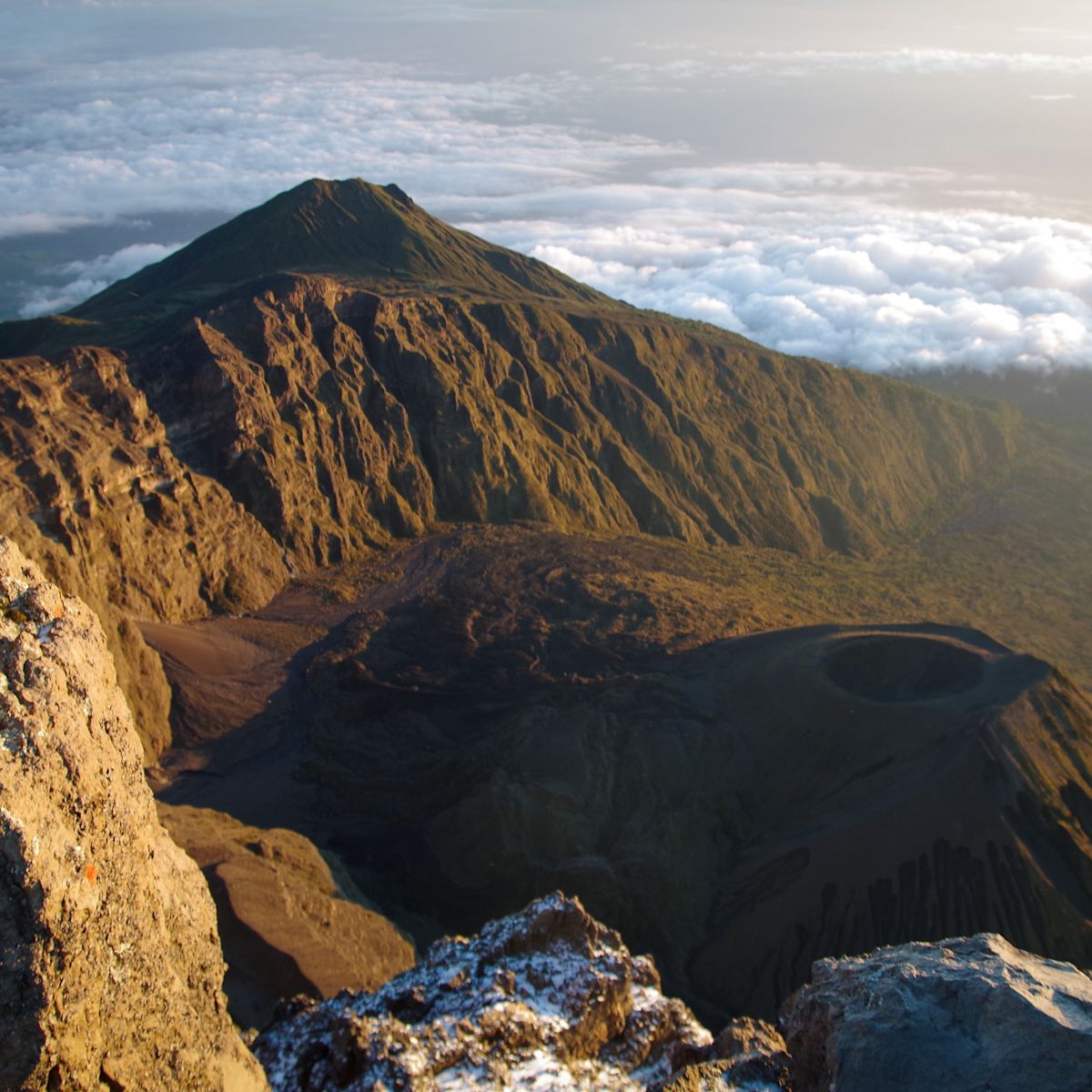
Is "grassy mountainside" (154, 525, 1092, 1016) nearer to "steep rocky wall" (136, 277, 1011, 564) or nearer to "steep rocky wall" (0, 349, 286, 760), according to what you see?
"steep rocky wall" (0, 349, 286, 760)

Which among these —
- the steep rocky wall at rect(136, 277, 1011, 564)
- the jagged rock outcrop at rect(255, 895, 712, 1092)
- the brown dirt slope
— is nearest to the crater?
the brown dirt slope

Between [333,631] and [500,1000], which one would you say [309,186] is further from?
[500,1000]

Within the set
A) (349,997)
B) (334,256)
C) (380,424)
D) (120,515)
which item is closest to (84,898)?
(349,997)

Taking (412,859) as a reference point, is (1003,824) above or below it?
above

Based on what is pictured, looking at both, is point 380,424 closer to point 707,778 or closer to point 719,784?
point 707,778

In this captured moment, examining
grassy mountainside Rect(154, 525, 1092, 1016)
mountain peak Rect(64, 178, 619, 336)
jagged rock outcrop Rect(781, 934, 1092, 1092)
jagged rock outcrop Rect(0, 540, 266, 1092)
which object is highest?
mountain peak Rect(64, 178, 619, 336)

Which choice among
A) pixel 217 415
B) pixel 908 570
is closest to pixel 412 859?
pixel 217 415

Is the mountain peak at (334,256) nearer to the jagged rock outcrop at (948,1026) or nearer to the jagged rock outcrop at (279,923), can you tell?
the jagged rock outcrop at (279,923)
